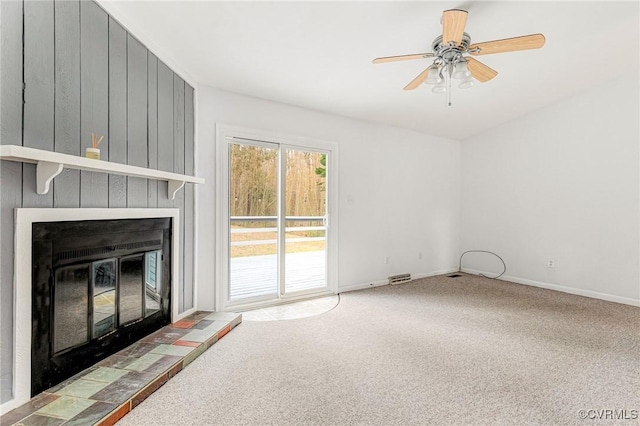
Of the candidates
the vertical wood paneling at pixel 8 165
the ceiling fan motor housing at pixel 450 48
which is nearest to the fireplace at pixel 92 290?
the vertical wood paneling at pixel 8 165

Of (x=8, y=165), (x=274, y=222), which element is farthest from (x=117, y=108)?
(x=274, y=222)

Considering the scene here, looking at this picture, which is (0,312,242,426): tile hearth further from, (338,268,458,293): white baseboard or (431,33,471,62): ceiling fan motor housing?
(431,33,471,62): ceiling fan motor housing

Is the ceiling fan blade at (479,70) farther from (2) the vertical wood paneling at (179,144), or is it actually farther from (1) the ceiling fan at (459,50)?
(2) the vertical wood paneling at (179,144)

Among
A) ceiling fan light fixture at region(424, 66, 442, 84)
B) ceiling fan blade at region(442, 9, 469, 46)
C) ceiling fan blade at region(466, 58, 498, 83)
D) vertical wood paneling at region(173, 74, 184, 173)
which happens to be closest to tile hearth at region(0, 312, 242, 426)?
vertical wood paneling at region(173, 74, 184, 173)

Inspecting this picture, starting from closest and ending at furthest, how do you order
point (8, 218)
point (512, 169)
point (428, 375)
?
point (8, 218)
point (428, 375)
point (512, 169)

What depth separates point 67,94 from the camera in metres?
1.91

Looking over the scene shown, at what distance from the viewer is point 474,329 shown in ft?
10.3

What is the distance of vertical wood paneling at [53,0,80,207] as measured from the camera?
185 cm

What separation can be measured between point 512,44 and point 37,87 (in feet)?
9.38

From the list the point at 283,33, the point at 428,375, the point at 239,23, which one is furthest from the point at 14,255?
the point at 428,375

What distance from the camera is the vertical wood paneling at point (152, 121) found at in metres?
2.65

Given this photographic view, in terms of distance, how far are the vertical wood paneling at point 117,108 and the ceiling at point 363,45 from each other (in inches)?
6.4

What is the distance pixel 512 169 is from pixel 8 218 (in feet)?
19.0

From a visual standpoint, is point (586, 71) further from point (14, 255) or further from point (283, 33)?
point (14, 255)
